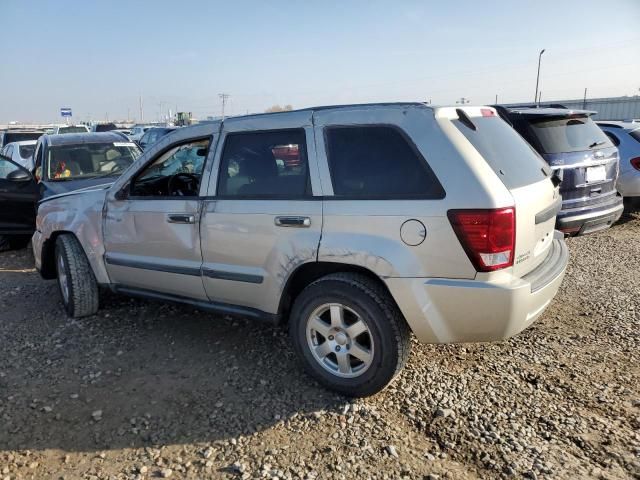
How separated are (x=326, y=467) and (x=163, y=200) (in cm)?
231

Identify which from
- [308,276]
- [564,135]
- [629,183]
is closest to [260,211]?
[308,276]

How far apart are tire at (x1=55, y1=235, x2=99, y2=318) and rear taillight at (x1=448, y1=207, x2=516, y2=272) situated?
132 inches

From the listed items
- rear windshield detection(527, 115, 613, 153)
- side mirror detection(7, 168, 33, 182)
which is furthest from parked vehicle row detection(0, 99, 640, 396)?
side mirror detection(7, 168, 33, 182)

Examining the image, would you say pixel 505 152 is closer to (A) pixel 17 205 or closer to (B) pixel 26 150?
(A) pixel 17 205

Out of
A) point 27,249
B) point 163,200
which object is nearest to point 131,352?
point 163,200

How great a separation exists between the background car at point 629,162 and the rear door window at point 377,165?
6.03 metres

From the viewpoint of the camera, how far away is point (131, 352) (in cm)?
393

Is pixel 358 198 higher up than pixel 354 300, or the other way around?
pixel 358 198

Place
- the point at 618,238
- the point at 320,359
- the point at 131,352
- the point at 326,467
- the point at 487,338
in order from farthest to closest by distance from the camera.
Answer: the point at 618,238, the point at 131,352, the point at 320,359, the point at 487,338, the point at 326,467

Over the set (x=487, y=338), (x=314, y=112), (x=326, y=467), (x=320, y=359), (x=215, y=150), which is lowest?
(x=326, y=467)

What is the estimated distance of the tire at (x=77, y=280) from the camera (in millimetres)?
4480

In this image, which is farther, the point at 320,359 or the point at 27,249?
the point at 27,249

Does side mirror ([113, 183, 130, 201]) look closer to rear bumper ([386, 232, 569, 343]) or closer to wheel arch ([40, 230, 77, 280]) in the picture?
wheel arch ([40, 230, 77, 280])

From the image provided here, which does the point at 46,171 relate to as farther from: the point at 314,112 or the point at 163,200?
the point at 314,112
